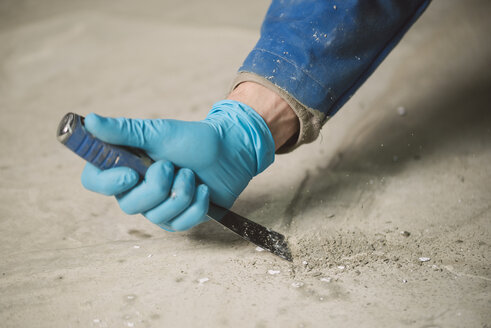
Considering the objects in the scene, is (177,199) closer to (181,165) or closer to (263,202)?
(181,165)

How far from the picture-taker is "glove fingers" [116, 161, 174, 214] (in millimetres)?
939

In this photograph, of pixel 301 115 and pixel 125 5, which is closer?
pixel 301 115

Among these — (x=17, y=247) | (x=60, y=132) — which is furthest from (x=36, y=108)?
(x=60, y=132)

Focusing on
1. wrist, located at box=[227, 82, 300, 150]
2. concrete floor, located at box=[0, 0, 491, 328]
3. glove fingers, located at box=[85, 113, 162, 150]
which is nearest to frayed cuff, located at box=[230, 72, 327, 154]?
wrist, located at box=[227, 82, 300, 150]

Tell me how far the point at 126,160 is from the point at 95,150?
0.07 metres

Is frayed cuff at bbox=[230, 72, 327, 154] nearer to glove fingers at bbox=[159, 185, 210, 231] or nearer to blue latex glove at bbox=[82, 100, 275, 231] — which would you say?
blue latex glove at bbox=[82, 100, 275, 231]

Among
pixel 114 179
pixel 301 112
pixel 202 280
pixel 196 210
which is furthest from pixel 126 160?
pixel 301 112

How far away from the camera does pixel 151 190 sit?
3.09 ft

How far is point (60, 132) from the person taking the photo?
0.87m

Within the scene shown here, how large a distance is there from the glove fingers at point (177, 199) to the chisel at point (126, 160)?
0.25 feet

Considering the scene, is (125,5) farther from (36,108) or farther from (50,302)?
(50,302)

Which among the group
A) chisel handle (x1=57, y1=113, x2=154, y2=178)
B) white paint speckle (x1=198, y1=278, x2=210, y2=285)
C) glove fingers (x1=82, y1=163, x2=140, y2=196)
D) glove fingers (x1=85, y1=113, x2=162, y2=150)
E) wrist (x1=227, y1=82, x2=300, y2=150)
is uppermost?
wrist (x1=227, y1=82, x2=300, y2=150)

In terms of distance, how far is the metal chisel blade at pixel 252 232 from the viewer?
1.07 m

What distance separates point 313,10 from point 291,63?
15cm
